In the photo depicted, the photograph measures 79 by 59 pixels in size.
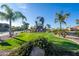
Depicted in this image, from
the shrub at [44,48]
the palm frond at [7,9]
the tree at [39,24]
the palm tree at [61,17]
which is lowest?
the shrub at [44,48]

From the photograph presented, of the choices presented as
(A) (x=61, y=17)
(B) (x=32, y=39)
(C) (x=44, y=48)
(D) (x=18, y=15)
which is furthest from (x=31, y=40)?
(A) (x=61, y=17)

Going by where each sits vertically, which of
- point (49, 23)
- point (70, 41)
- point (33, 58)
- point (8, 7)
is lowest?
point (33, 58)

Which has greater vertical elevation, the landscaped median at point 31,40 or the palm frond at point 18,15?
the palm frond at point 18,15

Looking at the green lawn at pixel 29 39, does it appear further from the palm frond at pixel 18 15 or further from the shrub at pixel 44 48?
the palm frond at pixel 18 15

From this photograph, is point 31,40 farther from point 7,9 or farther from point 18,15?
point 7,9

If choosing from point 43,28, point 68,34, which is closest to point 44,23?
point 43,28

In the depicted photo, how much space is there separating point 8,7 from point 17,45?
437 millimetres

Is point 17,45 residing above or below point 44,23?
below

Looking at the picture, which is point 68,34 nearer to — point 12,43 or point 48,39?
point 48,39

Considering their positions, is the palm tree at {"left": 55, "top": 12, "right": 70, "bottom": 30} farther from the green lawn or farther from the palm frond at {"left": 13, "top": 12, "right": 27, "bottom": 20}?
the palm frond at {"left": 13, "top": 12, "right": 27, "bottom": 20}

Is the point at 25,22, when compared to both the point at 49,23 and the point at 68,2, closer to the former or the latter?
the point at 49,23

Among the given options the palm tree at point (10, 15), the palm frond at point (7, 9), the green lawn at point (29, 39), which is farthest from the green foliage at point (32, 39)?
the palm frond at point (7, 9)

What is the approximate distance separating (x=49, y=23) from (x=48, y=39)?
0.18 meters

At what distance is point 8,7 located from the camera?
291 cm
